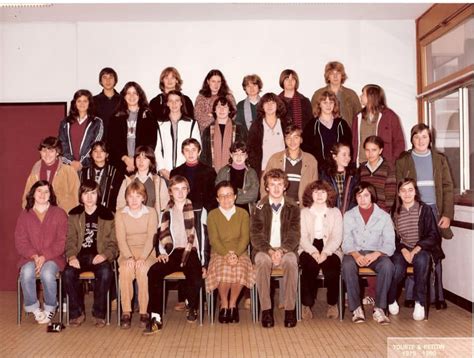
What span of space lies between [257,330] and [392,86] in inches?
148

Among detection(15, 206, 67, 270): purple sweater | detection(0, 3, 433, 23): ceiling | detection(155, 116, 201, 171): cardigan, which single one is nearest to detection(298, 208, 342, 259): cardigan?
detection(155, 116, 201, 171): cardigan

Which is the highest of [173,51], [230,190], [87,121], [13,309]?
[173,51]

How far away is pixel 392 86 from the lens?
7.48 metres

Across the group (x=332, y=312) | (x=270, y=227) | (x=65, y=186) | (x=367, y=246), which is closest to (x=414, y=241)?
(x=367, y=246)

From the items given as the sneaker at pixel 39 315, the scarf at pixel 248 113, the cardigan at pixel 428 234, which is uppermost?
the scarf at pixel 248 113

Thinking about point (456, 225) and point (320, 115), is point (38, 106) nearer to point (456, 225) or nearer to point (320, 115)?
point (320, 115)

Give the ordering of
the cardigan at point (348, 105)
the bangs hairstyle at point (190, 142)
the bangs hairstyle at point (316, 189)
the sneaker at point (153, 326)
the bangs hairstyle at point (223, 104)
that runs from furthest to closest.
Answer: the cardigan at point (348, 105)
the bangs hairstyle at point (223, 104)
the bangs hairstyle at point (190, 142)
the bangs hairstyle at point (316, 189)
the sneaker at point (153, 326)

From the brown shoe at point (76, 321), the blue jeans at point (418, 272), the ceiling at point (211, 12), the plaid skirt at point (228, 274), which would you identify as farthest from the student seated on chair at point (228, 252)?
the ceiling at point (211, 12)

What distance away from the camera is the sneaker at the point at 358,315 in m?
5.20

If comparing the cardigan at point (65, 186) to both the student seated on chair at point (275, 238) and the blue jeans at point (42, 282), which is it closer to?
the blue jeans at point (42, 282)

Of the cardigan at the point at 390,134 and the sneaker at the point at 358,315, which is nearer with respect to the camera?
the sneaker at the point at 358,315

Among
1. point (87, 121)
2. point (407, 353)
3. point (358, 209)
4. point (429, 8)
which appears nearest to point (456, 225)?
point (358, 209)

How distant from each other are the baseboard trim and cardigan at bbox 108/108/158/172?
3161 mm

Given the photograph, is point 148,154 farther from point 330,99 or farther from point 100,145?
point 330,99
